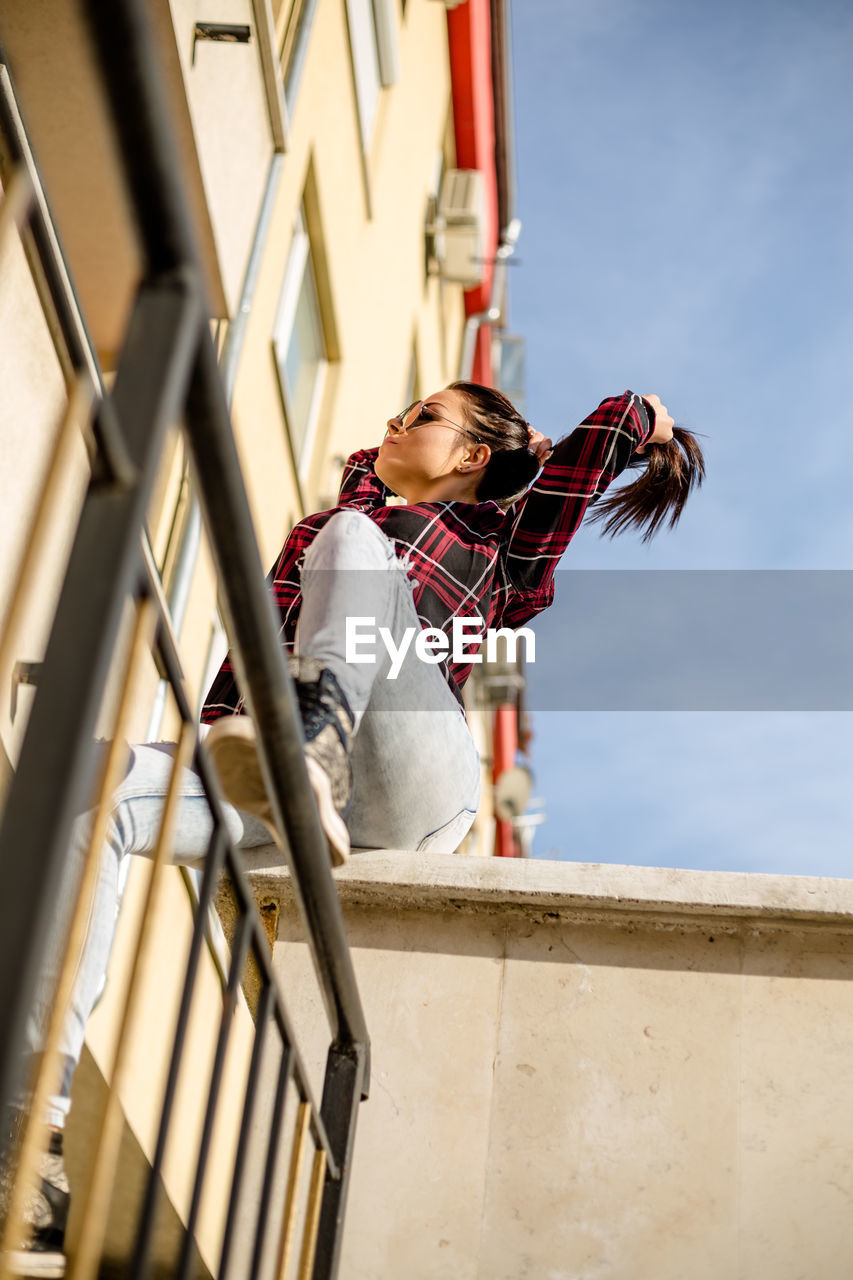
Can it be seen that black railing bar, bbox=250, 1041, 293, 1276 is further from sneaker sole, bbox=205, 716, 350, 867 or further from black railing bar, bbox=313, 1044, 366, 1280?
sneaker sole, bbox=205, 716, 350, 867

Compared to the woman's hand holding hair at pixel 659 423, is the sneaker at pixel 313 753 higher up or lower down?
lower down

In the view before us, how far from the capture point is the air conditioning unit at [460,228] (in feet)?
43.3

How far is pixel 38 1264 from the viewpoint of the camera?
5.25 ft

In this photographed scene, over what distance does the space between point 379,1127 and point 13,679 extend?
150 centimetres

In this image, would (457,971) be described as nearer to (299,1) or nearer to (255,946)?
(255,946)

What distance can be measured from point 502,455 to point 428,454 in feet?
0.59

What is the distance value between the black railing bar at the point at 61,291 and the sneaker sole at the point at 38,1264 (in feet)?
3.47

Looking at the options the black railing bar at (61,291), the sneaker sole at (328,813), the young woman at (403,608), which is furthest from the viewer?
the young woman at (403,608)

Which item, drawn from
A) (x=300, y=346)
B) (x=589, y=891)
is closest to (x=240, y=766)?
(x=589, y=891)

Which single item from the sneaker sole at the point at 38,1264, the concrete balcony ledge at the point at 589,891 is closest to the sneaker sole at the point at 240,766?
the sneaker sole at the point at 38,1264

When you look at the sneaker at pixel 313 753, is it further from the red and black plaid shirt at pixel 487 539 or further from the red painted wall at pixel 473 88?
the red painted wall at pixel 473 88

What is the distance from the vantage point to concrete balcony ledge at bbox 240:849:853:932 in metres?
2.86

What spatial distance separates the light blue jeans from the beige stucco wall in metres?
0.45

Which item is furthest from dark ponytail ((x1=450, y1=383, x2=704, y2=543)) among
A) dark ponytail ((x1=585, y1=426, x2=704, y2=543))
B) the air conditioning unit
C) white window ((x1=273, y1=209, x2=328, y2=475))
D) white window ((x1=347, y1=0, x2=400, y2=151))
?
the air conditioning unit
